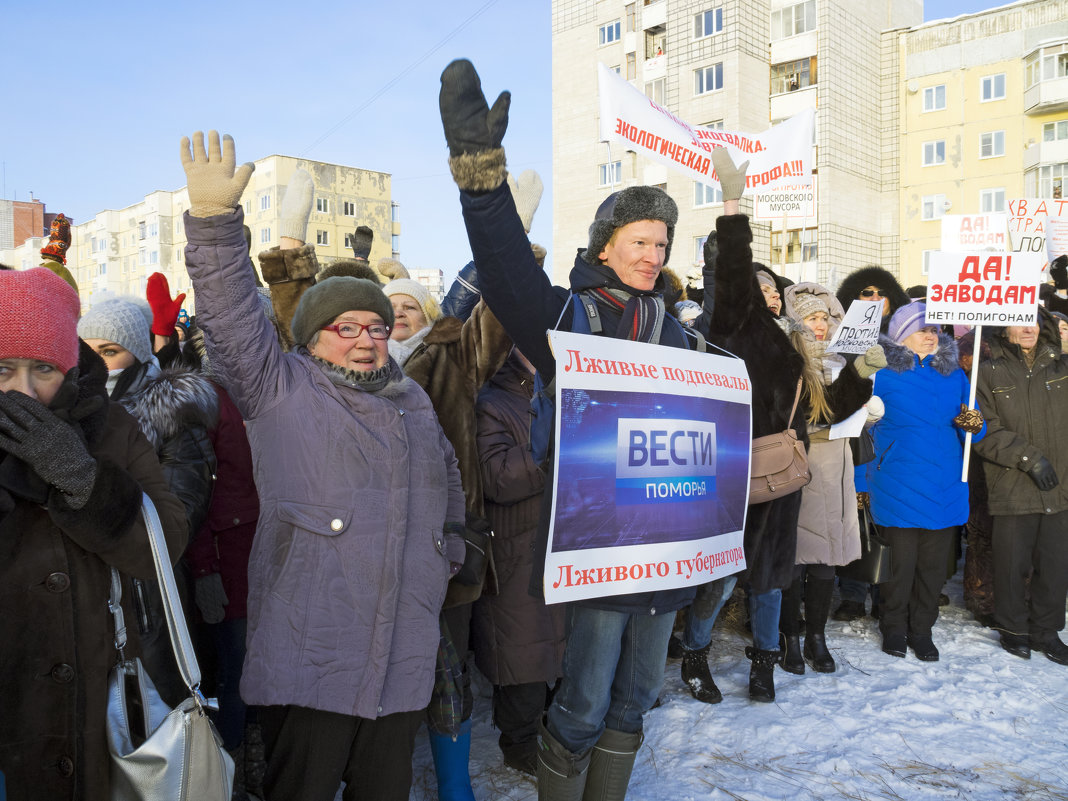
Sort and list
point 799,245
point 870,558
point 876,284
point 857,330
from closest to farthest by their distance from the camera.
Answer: point 857,330 < point 870,558 < point 876,284 < point 799,245

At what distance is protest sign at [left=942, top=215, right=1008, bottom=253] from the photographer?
6391mm

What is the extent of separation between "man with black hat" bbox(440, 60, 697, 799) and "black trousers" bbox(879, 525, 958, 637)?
9.92ft

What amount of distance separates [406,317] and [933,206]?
1370 inches

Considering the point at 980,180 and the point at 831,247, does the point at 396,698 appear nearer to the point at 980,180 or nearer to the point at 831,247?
the point at 831,247

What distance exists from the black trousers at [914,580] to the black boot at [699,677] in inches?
60.9

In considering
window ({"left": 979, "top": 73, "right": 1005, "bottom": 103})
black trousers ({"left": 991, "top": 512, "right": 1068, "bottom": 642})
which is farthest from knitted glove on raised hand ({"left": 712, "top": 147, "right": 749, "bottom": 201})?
window ({"left": 979, "top": 73, "right": 1005, "bottom": 103})

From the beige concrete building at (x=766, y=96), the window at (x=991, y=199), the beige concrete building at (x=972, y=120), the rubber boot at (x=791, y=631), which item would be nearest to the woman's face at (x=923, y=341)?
the rubber boot at (x=791, y=631)

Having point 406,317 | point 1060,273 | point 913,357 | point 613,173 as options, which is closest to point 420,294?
point 406,317

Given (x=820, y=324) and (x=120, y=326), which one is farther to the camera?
(x=820, y=324)

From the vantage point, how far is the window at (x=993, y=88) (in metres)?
32.1

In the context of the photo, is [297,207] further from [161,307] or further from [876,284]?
[876,284]

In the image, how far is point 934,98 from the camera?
108 feet

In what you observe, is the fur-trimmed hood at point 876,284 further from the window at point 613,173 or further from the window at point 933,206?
the window at point 933,206

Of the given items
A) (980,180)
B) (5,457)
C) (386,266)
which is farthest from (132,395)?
(980,180)
